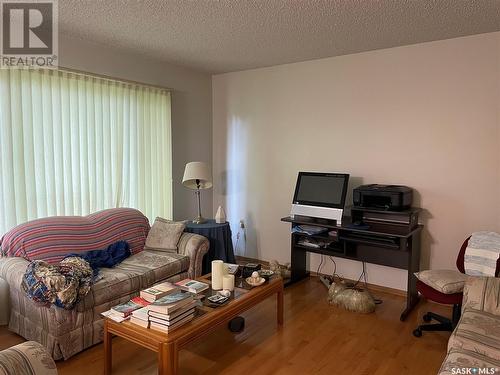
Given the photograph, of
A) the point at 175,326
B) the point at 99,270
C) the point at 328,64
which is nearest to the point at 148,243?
the point at 99,270

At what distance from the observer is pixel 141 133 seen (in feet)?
12.9

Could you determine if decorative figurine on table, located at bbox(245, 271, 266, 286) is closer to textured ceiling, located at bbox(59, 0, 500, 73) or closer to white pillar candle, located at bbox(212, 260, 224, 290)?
white pillar candle, located at bbox(212, 260, 224, 290)

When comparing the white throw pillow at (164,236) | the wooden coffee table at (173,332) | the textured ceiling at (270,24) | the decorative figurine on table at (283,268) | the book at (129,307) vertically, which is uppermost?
the textured ceiling at (270,24)

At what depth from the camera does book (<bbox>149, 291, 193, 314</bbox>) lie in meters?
2.04

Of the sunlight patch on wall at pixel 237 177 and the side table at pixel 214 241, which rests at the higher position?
the sunlight patch on wall at pixel 237 177

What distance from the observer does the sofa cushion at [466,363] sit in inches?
64.5

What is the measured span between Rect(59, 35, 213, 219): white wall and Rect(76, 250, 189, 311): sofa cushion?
4.01ft

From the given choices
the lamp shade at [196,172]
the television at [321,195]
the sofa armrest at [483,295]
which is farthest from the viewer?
the lamp shade at [196,172]

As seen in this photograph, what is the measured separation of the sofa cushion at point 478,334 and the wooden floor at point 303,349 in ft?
1.59

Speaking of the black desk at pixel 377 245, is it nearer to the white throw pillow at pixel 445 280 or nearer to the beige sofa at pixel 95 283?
the white throw pillow at pixel 445 280

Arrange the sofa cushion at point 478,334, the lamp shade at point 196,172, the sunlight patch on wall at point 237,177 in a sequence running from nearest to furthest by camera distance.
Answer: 1. the sofa cushion at point 478,334
2. the lamp shade at point 196,172
3. the sunlight patch on wall at point 237,177

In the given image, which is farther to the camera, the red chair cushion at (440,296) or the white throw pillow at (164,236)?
the white throw pillow at (164,236)

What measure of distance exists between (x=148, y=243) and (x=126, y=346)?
1.08 m

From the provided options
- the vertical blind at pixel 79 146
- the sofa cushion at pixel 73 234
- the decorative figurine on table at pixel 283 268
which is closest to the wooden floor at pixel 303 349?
the sofa cushion at pixel 73 234
